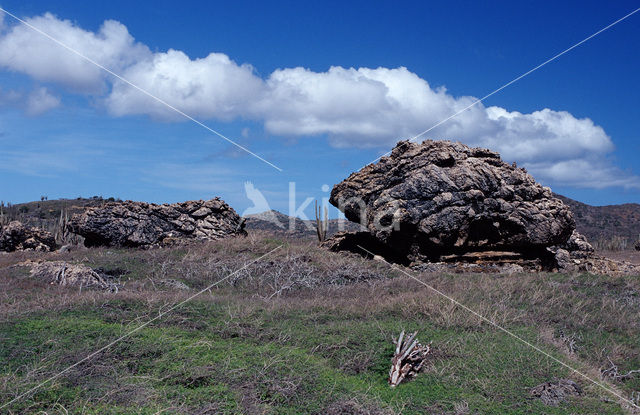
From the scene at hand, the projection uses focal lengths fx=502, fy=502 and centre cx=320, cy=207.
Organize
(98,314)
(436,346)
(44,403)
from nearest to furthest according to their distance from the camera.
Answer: (44,403) < (436,346) < (98,314)

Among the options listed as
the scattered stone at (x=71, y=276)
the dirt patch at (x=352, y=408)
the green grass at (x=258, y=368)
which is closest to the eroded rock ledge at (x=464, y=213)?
the green grass at (x=258, y=368)

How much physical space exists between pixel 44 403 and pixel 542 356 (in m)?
6.73

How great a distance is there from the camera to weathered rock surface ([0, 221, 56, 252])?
2528 cm

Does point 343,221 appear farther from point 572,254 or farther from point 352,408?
point 352,408

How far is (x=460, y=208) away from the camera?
16203 mm

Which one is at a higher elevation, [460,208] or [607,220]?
[607,220]

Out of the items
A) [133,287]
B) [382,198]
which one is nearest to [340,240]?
[382,198]

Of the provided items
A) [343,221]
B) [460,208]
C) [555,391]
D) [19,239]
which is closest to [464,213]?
[460,208]

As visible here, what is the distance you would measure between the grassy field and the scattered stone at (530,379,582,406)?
128mm

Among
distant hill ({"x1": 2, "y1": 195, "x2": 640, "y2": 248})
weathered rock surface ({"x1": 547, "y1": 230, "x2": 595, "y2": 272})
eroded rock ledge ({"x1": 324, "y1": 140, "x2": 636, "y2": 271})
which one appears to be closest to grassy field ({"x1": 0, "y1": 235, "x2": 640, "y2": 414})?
eroded rock ledge ({"x1": 324, "y1": 140, "x2": 636, "y2": 271})

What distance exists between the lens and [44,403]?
Answer: 18.2 feet

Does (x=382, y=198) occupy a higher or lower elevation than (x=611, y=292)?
higher

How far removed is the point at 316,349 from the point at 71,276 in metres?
8.70

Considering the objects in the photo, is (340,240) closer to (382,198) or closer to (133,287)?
(382,198)
